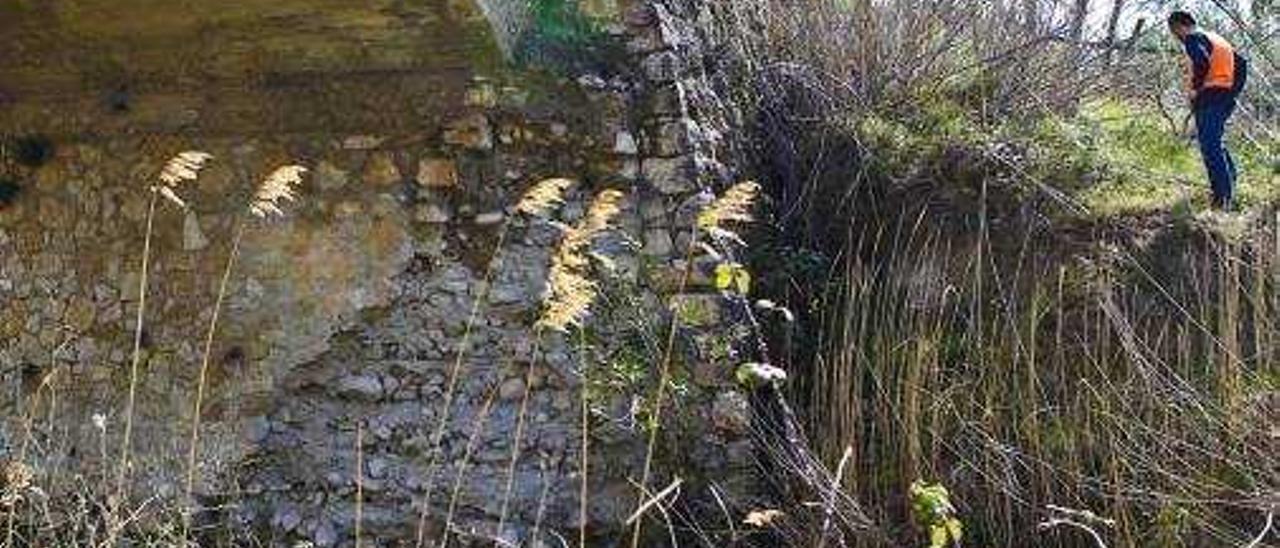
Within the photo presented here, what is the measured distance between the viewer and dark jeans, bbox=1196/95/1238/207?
18.6 ft

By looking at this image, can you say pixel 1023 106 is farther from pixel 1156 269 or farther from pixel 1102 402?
pixel 1102 402

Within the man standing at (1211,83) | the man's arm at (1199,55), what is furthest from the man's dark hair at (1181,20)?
the man's arm at (1199,55)

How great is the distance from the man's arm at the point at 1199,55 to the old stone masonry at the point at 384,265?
6.85ft

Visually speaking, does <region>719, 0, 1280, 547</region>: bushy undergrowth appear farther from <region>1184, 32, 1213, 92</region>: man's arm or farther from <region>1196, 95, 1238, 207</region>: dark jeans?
<region>1184, 32, 1213, 92</region>: man's arm

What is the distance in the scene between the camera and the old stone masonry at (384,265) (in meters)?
4.97

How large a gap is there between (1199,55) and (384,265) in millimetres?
3433

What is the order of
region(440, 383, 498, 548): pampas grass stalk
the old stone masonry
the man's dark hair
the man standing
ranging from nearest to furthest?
region(440, 383, 498, 548): pampas grass stalk < the old stone masonry < the man standing < the man's dark hair

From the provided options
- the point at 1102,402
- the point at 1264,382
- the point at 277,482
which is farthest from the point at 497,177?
the point at 1264,382

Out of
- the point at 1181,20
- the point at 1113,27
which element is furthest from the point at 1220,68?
the point at 1113,27

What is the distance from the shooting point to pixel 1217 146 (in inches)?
228

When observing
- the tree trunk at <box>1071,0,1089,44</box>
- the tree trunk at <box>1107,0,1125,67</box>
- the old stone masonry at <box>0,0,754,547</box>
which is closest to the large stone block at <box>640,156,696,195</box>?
the old stone masonry at <box>0,0,754,547</box>

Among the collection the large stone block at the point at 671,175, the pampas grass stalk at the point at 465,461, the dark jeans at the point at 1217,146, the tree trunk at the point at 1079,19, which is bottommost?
the pampas grass stalk at the point at 465,461

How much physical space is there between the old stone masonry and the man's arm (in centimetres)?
209

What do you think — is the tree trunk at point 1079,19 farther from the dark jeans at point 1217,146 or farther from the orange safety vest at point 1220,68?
the dark jeans at point 1217,146
